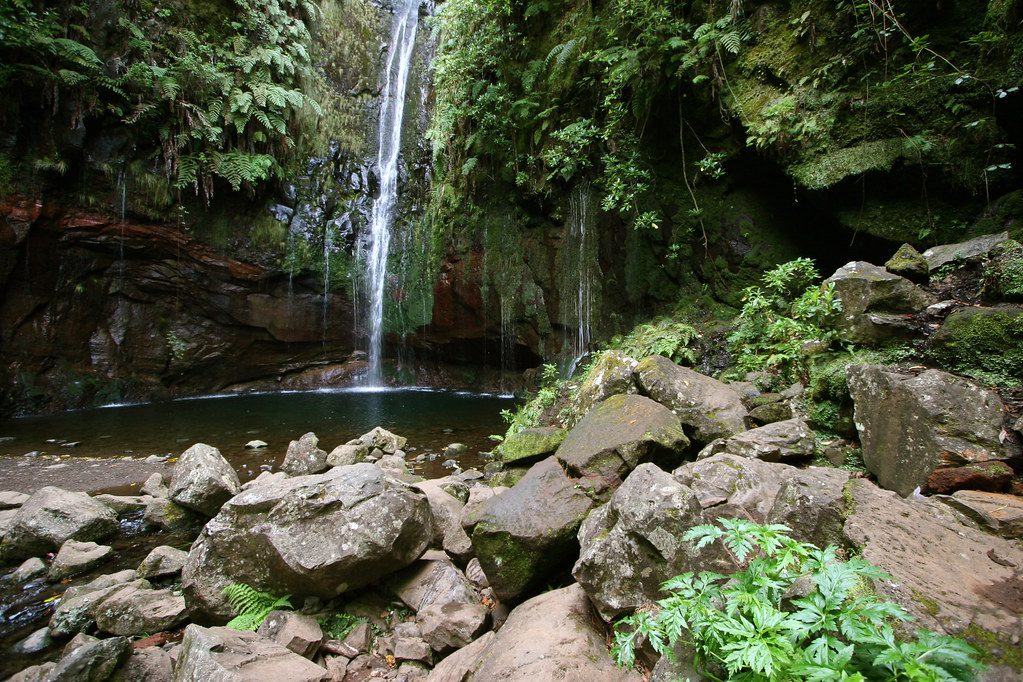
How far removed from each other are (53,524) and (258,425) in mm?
4720

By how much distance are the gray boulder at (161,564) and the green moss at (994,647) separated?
4821mm

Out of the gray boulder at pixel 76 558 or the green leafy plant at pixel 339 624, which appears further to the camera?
the gray boulder at pixel 76 558

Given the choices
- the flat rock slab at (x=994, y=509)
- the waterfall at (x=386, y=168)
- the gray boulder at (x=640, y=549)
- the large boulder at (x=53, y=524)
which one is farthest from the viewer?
the waterfall at (x=386, y=168)

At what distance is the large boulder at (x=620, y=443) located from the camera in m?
3.24

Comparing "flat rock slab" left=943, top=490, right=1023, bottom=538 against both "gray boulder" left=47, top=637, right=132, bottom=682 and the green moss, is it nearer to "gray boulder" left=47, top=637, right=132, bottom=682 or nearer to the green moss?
the green moss

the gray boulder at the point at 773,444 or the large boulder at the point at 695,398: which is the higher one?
the large boulder at the point at 695,398

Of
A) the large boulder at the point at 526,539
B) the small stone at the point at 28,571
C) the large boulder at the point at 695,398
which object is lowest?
the small stone at the point at 28,571

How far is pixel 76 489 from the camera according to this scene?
5836 millimetres

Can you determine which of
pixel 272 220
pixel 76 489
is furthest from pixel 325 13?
pixel 76 489

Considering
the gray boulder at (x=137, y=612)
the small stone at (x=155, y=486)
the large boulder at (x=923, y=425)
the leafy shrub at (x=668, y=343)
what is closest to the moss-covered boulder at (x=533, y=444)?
the leafy shrub at (x=668, y=343)

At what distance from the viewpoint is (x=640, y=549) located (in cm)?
226

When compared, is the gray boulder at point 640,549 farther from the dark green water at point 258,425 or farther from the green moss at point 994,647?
the dark green water at point 258,425

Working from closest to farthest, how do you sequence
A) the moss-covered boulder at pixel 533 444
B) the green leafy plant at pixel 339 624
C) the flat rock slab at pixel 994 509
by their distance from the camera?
the flat rock slab at pixel 994 509
the green leafy plant at pixel 339 624
the moss-covered boulder at pixel 533 444

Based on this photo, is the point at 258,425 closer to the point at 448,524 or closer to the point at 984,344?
the point at 448,524
